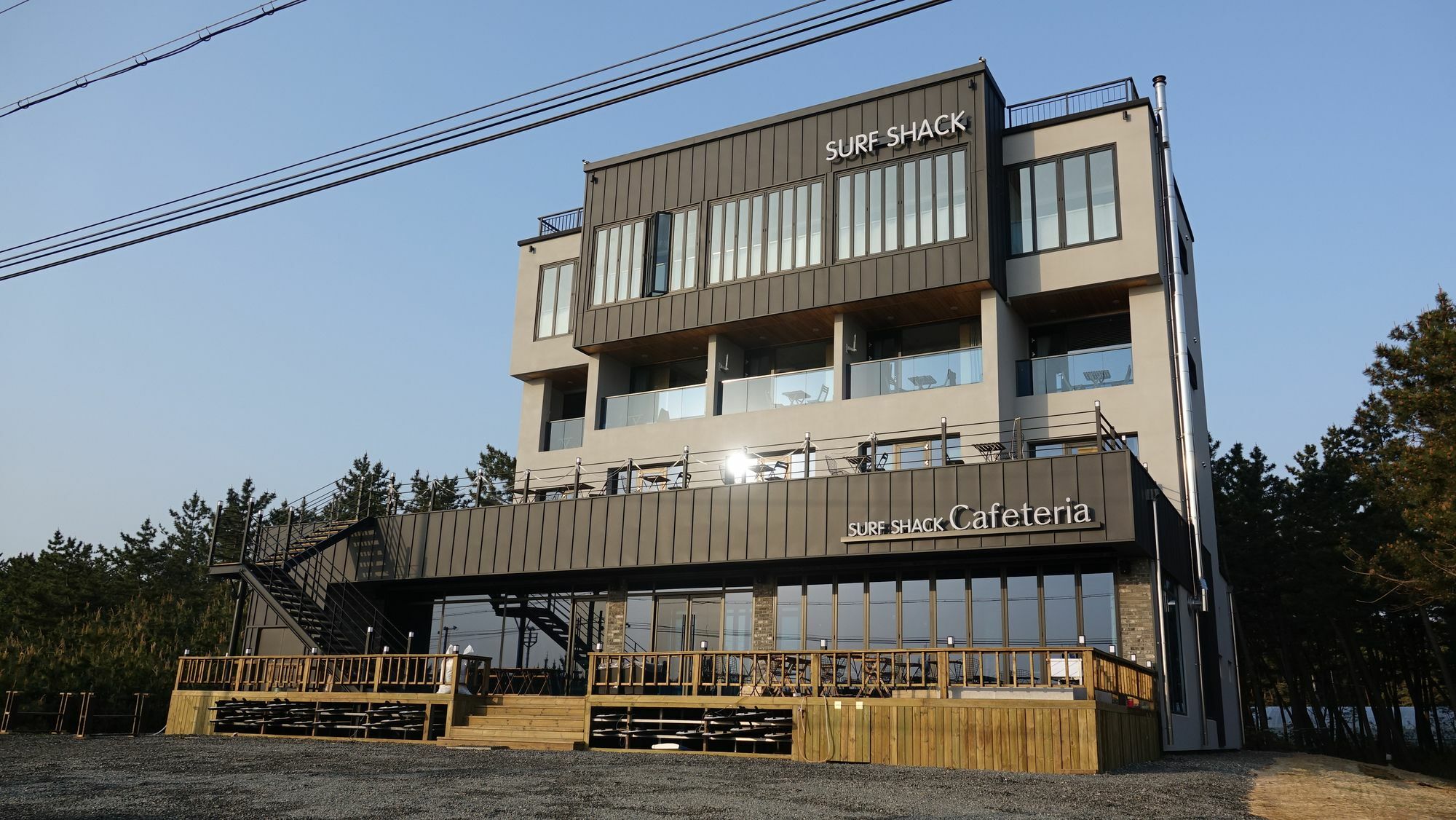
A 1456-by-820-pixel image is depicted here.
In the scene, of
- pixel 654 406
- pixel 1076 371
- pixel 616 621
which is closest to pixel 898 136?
pixel 1076 371

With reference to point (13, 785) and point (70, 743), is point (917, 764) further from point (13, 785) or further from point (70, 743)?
point (70, 743)

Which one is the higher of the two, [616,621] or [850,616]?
[850,616]

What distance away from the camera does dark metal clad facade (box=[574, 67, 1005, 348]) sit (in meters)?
24.0

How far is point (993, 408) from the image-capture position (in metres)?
23.0

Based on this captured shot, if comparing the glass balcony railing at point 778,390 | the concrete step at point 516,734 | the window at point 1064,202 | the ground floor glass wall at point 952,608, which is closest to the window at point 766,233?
the glass balcony railing at point 778,390

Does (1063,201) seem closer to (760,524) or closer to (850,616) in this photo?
(760,524)

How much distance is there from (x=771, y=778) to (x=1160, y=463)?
43.2 ft

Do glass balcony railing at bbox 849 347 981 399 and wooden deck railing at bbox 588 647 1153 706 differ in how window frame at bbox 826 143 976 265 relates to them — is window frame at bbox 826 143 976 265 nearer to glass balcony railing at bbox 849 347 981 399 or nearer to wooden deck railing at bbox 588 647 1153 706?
glass balcony railing at bbox 849 347 981 399

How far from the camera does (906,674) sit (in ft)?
58.0

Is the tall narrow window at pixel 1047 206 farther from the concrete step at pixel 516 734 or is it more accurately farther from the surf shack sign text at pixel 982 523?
the concrete step at pixel 516 734

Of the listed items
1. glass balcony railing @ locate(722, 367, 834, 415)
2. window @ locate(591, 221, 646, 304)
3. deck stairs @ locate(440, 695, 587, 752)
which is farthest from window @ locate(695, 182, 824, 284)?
deck stairs @ locate(440, 695, 587, 752)

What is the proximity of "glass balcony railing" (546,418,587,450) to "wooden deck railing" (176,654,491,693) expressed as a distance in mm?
7456

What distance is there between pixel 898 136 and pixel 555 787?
18424 mm

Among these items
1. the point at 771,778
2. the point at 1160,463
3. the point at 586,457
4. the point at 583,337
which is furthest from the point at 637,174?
the point at 771,778
